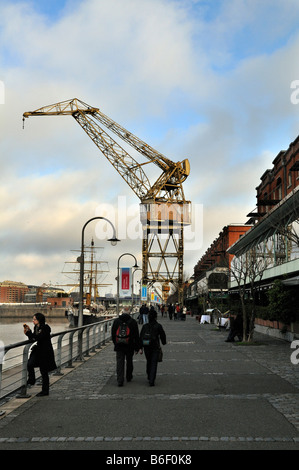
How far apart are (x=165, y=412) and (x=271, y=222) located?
1068 centimetres

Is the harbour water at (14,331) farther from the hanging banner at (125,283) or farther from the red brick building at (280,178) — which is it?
the red brick building at (280,178)

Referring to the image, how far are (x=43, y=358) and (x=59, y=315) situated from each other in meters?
117

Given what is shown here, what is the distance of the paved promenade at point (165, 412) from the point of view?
19.8 feet

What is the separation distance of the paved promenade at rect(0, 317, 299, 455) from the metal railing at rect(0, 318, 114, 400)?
321 mm

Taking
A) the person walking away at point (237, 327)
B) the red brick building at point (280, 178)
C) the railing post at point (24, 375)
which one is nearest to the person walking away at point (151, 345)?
the railing post at point (24, 375)

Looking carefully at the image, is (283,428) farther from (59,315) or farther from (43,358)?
(59,315)

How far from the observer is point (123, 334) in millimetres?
10633

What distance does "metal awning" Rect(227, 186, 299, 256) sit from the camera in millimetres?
18356

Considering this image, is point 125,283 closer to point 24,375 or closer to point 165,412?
point 24,375

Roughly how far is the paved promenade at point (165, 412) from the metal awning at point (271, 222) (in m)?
6.19

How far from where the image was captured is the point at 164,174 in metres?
58.3

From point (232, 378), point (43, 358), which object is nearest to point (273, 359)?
point (232, 378)

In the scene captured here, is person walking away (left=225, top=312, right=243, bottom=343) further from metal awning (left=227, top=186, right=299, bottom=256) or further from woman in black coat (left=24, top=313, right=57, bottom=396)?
woman in black coat (left=24, top=313, right=57, bottom=396)

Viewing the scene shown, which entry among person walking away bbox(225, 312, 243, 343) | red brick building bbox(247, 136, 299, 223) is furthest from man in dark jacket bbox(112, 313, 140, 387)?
red brick building bbox(247, 136, 299, 223)
